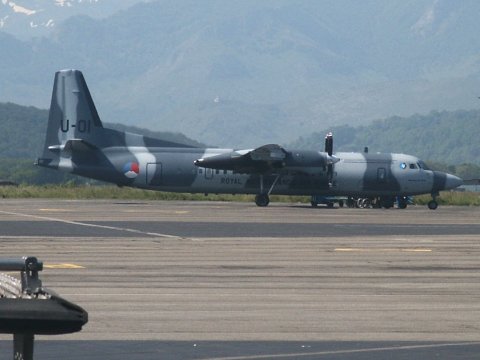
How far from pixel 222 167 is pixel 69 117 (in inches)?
352

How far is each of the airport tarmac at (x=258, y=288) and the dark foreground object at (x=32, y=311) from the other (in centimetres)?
672

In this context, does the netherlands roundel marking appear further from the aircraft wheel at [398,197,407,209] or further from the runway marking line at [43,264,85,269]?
the runway marking line at [43,264,85,269]

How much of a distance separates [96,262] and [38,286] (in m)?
20.5

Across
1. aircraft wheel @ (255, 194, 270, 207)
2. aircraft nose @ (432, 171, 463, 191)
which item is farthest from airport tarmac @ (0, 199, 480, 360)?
aircraft nose @ (432, 171, 463, 191)

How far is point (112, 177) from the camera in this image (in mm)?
68188

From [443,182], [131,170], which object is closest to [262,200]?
[131,170]

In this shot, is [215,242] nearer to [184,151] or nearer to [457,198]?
[184,151]

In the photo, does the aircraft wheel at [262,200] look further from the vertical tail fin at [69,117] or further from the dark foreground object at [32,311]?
the dark foreground object at [32,311]

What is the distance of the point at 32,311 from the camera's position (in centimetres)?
769

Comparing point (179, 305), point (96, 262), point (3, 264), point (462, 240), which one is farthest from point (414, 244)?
point (3, 264)

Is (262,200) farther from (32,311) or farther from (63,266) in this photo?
(32,311)

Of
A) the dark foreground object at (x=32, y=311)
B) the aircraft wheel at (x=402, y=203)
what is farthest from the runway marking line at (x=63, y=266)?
the aircraft wheel at (x=402, y=203)

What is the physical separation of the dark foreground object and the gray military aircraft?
59.0 meters

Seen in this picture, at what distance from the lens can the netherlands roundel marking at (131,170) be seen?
221ft
